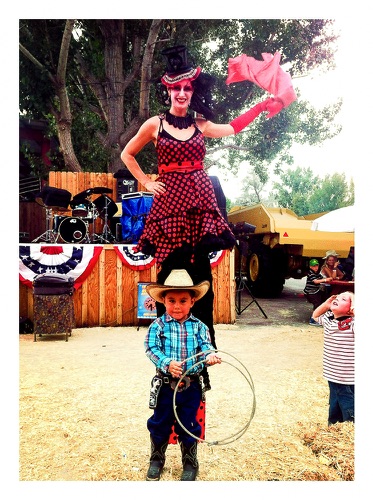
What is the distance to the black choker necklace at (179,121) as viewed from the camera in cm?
251

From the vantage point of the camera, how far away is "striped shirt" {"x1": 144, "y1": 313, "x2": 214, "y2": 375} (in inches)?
93.4

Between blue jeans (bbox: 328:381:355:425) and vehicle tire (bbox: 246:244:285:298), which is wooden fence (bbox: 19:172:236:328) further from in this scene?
blue jeans (bbox: 328:381:355:425)

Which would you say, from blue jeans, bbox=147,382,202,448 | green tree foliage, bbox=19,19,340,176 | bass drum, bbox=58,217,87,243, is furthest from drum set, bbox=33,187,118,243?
blue jeans, bbox=147,382,202,448

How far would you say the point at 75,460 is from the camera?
99.9 inches

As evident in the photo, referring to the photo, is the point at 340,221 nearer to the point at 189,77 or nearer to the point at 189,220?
the point at 189,220

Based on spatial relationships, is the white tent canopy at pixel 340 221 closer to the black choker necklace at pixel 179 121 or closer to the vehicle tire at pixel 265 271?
the black choker necklace at pixel 179 121

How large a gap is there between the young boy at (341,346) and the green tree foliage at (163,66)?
3.72 feet

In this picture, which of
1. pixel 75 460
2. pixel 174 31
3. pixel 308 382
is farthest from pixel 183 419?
pixel 174 31

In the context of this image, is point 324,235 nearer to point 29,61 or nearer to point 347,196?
point 347,196

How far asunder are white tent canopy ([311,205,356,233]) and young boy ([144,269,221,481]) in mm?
897

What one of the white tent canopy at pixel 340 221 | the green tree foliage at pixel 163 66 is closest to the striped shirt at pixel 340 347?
the white tent canopy at pixel 340 221

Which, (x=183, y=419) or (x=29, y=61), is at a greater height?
(x=29, y=61)
